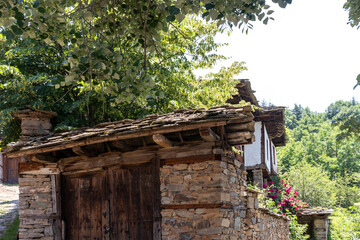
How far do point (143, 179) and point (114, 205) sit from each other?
0.68 metres

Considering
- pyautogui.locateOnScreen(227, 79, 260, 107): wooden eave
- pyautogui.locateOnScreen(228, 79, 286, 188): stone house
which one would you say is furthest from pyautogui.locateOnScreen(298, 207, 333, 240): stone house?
pyautogui.locateOnScreen(227, 79, 260, 107): wooden eave

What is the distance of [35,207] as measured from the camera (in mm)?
6941

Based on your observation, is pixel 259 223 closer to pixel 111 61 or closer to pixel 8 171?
pixel 111 61

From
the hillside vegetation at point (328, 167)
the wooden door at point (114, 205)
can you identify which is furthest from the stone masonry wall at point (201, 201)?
the hillside vegetation at point (328, 167)

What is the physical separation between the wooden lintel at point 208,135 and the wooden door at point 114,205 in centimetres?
106

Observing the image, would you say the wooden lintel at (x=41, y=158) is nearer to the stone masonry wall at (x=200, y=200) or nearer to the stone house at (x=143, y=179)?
the stone house at (x=143, y=179)

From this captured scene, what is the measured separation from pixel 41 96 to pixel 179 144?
4.68 meters

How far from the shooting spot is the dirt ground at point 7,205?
11461 mm

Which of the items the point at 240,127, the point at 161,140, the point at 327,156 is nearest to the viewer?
the point at 161,140

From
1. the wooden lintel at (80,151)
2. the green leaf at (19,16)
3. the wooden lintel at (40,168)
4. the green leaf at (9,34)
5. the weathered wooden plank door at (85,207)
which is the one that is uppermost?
the green leaf at (19,16)

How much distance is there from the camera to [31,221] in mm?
6895

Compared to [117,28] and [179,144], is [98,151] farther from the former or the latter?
[117,28]

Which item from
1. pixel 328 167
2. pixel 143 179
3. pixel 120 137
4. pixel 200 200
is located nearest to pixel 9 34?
pixel 120 137

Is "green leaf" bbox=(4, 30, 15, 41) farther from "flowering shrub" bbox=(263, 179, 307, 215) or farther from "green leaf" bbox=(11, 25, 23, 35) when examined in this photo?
"flowering shrub" bbox=(263, 179, 307, 215)
